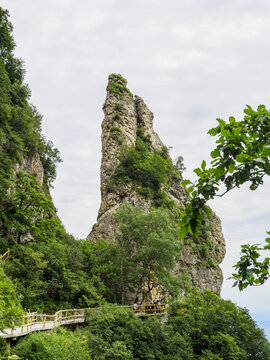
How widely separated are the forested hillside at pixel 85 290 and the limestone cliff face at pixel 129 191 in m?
7.73

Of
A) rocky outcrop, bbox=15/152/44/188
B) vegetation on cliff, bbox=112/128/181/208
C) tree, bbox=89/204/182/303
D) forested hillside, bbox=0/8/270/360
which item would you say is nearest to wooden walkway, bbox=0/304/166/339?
forested hillside, bbox=0/8/270/360

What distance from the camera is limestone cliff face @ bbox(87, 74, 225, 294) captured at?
131 ft

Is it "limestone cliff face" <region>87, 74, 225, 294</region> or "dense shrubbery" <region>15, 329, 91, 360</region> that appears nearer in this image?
"dense shrubbery" <region>15, 329, 91, 360</region>

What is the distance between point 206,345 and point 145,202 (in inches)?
804

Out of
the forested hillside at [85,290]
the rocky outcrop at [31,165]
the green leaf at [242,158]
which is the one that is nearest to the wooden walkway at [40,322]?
the forested hillside at [85,290]

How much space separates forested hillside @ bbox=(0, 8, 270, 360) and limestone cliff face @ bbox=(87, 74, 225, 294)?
7733mm

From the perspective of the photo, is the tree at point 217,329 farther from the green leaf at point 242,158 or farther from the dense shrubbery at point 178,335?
the green leaf at point 242,158

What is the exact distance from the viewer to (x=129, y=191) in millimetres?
41281

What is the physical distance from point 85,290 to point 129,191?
1761 centimetres

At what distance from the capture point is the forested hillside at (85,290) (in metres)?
17.9

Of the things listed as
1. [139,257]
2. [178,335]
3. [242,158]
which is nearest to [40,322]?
[178,335]

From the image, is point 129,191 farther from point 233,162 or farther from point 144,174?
point 233,162

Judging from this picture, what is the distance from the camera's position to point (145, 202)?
40.8 m

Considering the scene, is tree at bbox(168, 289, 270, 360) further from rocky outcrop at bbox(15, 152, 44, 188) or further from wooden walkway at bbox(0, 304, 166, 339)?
rocky outcrop at bbox(15, 152, 44, 188)
